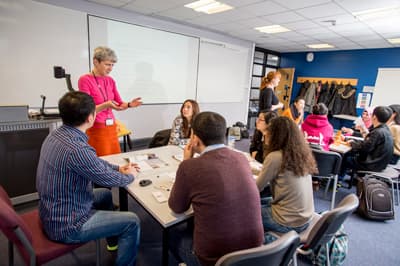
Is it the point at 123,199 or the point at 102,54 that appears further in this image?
the point at 102,54

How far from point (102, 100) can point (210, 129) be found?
1543 millimetres

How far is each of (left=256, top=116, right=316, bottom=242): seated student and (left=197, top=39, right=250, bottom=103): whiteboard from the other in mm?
4247

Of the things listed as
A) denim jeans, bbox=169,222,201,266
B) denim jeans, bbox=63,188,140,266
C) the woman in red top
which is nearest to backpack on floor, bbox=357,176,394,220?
denim jeans, bbox=169,222,201,266

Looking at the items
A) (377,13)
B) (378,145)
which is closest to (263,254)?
(378,145)

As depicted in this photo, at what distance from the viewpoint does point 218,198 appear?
3.21ft

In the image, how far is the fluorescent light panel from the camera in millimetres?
3478

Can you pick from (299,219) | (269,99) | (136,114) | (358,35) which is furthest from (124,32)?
(358,35)

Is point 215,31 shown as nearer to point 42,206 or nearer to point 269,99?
point 269,99

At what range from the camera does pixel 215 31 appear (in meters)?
5.34

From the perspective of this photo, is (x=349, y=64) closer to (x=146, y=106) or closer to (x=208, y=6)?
(x=208, y=6)

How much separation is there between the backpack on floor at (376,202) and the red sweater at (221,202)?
2.26 m

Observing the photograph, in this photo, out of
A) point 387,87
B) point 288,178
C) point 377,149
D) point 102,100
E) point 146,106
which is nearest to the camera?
point 288,178

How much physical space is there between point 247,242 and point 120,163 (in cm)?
123

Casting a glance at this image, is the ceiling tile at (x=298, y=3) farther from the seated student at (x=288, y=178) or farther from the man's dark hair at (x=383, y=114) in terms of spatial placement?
the seated student at (x=288, y=178)
